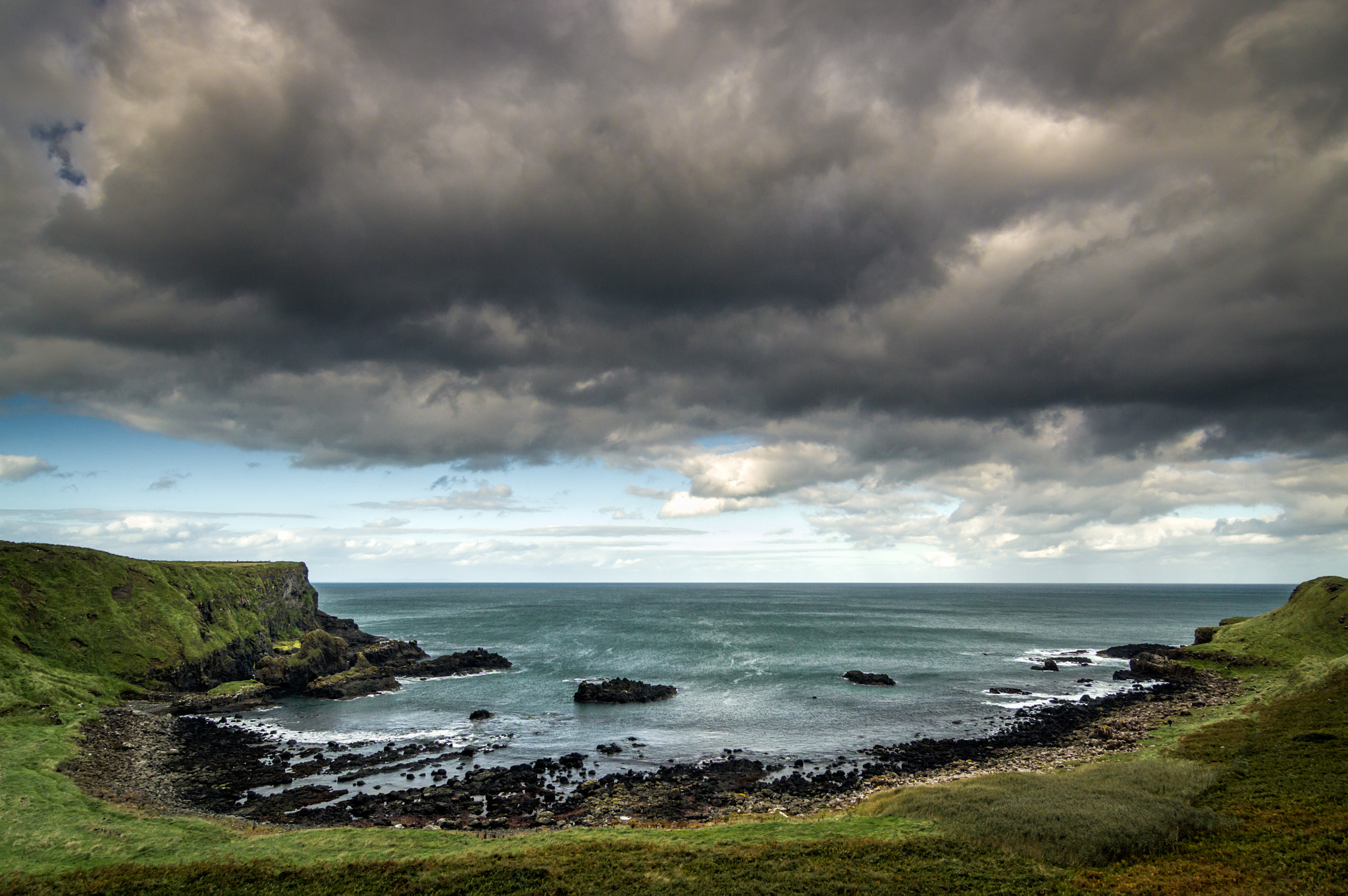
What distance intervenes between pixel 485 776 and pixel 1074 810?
40.2 metres

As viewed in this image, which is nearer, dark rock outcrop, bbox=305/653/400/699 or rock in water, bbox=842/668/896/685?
dark rock outcrop, bbox=305/653/400/699

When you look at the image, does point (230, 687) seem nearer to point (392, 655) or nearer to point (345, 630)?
point (392, 655)

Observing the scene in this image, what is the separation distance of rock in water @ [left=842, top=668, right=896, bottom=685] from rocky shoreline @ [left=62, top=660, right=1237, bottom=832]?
23418 millimetres

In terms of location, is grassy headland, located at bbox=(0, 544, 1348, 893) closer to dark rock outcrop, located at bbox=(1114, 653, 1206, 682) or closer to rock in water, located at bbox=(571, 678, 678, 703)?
dark rock outcrop, located at bbox=(1114, 653, 1206, 682)

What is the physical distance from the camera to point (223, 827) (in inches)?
1205

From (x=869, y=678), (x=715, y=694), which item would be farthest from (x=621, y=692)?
(x=869, y=678)

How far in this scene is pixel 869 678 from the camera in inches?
3275

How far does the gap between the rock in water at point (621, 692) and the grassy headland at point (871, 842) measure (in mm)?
41065

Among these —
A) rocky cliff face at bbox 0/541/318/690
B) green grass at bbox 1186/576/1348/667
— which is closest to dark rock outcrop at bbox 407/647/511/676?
rocky cliff face at bbox 0/541/318/690

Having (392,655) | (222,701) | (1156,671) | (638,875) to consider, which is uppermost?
(638,875)

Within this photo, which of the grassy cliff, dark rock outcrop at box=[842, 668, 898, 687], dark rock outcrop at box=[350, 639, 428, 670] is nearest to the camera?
the grassy cliff

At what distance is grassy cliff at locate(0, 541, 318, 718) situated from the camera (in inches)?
2264

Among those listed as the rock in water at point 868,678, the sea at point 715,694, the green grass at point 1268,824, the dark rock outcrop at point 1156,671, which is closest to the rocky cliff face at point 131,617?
the sea at point 715,694

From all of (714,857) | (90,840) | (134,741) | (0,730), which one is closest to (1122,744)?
(714,857)
